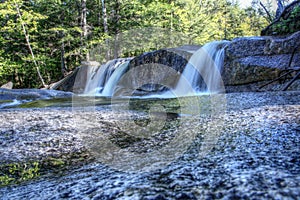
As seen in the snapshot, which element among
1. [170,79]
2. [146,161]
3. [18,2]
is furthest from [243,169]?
[18,2]

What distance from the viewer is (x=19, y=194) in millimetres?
1379

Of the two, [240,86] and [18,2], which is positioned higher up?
[18,2]

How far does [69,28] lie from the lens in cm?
1608

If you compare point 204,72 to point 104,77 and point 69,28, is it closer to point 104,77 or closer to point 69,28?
point 104,77

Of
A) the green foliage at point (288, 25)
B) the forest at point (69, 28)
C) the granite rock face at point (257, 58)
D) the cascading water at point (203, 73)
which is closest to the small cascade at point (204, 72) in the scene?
the cascading water at point (203, 73)

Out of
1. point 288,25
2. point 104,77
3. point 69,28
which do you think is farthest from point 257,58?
point 69,28

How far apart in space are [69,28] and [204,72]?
11.6 m

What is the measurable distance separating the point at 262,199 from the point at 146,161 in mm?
949

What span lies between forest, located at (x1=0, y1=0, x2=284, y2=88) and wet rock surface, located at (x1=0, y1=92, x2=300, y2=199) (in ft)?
45.6

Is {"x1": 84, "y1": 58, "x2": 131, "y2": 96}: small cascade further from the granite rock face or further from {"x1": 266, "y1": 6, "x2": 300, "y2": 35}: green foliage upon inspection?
{"x1": 266, "y1": 6, "x2": 300, "y2": 35}: green foliage

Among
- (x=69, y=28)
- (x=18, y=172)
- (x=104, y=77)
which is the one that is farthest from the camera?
(x=69, y=28)

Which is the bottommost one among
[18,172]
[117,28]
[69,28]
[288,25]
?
[18,172]

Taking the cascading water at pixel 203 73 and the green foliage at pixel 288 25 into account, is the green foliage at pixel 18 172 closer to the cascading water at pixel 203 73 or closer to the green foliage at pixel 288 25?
the cascading water at pixel 203 73

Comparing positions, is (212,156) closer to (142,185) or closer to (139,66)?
(142,185)
